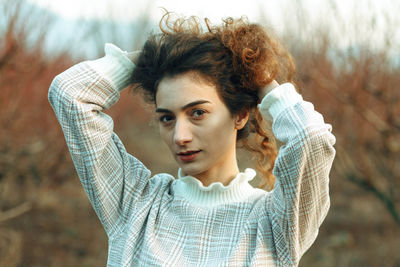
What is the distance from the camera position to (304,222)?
165 centimetres

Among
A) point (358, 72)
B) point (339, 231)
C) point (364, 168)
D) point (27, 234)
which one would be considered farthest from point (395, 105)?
point (27, 234)

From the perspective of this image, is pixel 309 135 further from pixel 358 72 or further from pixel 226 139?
pixel 358 72

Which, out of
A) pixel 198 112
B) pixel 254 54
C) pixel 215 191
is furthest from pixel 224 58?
pixel 215 191

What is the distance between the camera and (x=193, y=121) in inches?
→ 71.0

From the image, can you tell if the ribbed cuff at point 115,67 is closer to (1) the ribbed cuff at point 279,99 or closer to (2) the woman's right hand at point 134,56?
(2) the woman's right hand at point 134,56

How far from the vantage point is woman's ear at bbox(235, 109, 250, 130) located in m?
1.92

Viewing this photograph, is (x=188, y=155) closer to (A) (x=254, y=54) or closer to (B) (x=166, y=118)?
(B) (x=166, y=118)

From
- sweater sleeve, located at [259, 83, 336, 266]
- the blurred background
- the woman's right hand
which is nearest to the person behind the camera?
sweater sleeve, located at [259, 83, 336, 266]

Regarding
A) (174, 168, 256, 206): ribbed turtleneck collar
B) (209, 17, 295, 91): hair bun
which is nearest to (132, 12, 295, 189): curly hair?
(209, 17, 295, 91): hair bun

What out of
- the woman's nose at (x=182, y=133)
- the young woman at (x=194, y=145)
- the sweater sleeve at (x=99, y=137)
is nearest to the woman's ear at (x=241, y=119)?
the young woman at (x=194, y=145)

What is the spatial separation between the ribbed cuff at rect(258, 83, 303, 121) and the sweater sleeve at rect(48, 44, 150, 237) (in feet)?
1.89

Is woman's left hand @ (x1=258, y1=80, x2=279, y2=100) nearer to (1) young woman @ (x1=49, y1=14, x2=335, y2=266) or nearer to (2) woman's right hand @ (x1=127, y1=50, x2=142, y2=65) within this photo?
(1) young woman @ (x1=49, y1=14, x2=335, y2=266)

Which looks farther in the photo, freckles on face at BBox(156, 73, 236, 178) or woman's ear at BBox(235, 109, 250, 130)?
woman's ear at BBox(235, 109, 250, 130)

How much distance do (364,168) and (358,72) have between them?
1016mm
